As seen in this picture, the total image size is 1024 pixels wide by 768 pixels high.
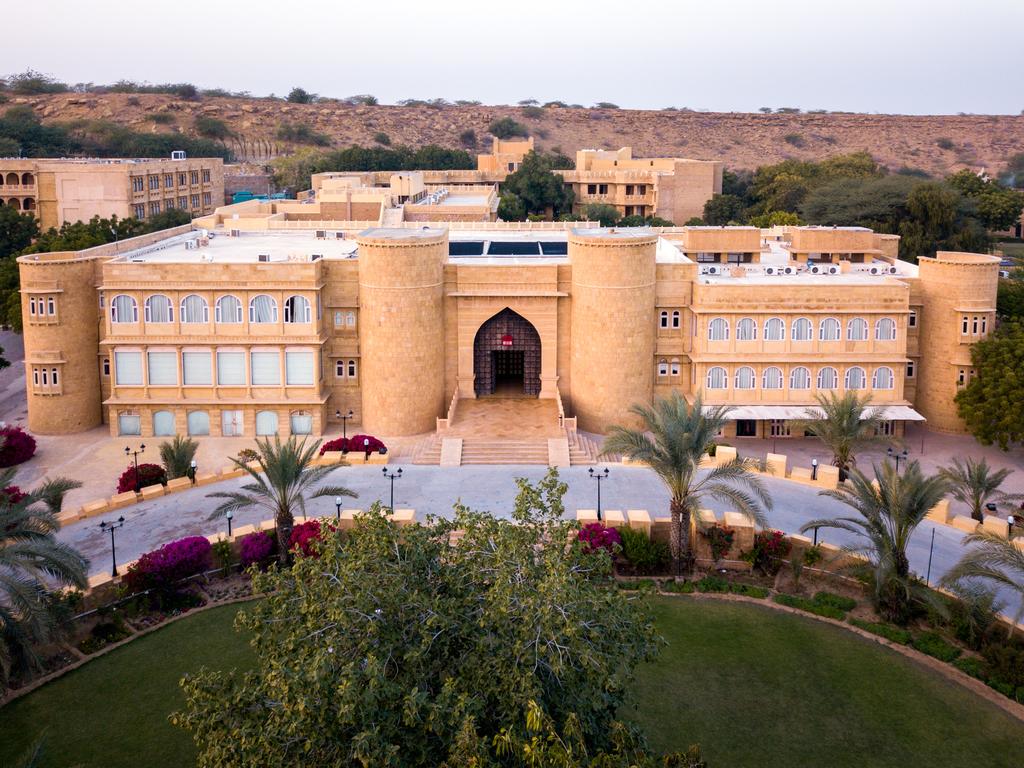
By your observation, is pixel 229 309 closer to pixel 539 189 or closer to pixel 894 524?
pixel 894 524

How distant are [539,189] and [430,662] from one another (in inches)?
2645

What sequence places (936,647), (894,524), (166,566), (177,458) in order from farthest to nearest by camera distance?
(177,458) → (166,566) → (894,524) → (936,647)

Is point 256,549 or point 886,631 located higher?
point 256,549

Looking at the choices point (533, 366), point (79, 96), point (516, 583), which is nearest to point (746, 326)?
point (533, 366)

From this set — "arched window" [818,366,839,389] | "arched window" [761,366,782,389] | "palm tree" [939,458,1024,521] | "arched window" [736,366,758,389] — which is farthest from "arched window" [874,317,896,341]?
"palm tree" [939,458,1024,521]

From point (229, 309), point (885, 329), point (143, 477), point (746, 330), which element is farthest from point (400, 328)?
point (885, 329)

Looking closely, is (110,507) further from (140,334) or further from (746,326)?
(746,326)

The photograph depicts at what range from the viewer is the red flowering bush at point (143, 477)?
30.1 metres

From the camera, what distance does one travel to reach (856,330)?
3672 cm

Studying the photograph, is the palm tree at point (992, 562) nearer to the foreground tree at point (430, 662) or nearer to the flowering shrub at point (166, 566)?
the foreground tree at point (430, 662)

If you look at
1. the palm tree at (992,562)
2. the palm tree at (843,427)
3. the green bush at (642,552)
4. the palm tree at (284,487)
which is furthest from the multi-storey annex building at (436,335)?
the palm tree at (992,562)

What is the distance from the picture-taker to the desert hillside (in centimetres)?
12338

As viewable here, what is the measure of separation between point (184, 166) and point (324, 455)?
54573 mm

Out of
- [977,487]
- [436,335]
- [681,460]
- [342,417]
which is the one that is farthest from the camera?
[342,417]
